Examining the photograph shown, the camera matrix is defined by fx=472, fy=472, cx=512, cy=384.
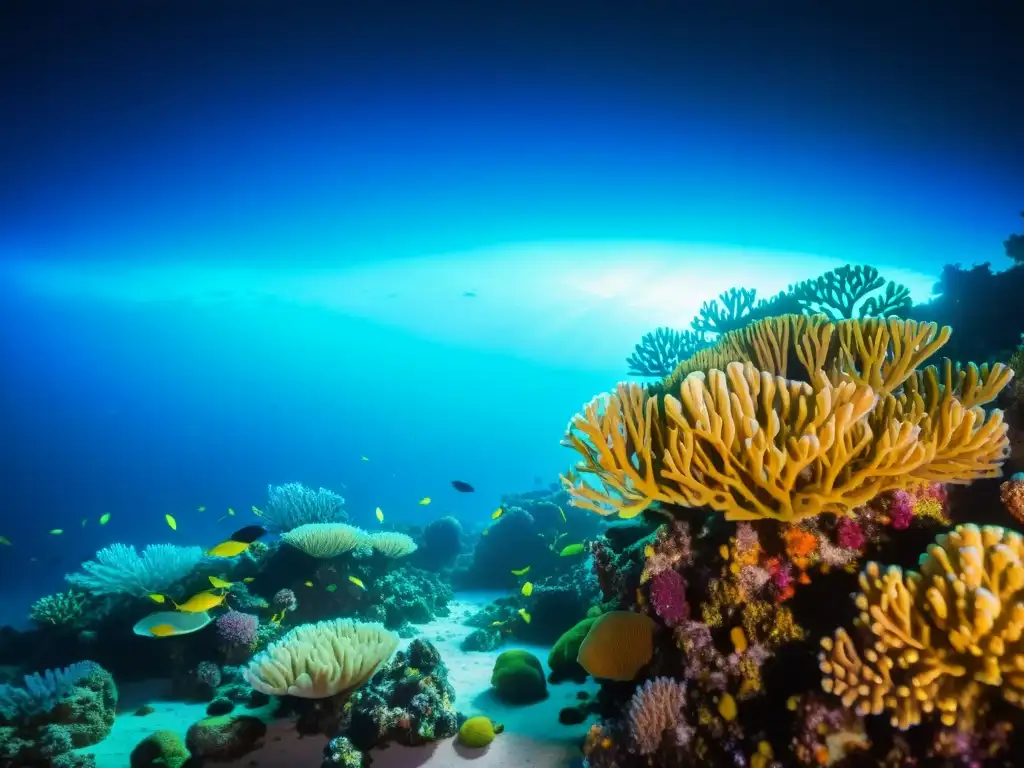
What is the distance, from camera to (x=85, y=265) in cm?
2986

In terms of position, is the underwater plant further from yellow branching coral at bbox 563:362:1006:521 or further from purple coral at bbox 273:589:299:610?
yellow branching coral at bbox 563:362:1006:521

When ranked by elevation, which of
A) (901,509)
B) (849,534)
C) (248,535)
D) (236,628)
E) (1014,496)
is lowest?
(236,628)

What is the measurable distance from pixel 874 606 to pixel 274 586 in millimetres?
10337

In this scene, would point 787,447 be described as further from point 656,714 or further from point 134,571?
point 134,571

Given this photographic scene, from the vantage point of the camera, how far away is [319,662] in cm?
541

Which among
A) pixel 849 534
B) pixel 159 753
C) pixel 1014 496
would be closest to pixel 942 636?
pixel 849 534

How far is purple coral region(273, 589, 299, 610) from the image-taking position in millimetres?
9086

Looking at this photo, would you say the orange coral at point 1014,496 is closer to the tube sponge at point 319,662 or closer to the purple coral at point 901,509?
the purple coral at point 901,509

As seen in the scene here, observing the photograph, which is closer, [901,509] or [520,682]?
[901,509]

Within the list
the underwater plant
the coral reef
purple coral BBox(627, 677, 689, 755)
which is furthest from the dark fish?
purple coral BBox(627, 677, 689, 755)

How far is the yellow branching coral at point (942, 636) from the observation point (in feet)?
7.24

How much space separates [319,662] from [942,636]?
5661mm

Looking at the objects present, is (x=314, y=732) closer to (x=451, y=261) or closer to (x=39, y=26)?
(x=39, y=26)

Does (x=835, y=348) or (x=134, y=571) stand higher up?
(x=835, y=348)
